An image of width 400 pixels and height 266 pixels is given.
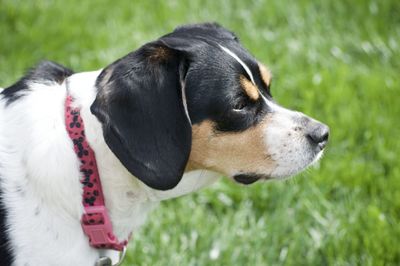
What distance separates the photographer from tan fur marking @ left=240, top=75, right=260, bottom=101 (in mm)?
2793

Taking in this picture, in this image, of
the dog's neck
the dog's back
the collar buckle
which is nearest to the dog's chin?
the dog's neck

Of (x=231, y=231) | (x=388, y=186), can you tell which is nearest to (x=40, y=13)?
(x=231, y=231)

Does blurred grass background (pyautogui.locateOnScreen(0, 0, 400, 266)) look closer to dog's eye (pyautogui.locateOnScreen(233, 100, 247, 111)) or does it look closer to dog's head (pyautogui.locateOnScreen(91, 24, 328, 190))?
dog's head (pyautogui.locateOnScreen(91, 24, 328, 190))

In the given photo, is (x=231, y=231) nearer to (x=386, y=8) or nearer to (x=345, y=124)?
(x=345, y=124)

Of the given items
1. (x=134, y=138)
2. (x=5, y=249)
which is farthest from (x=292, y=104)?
(x=5, y=249)

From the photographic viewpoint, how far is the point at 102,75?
2.69 m

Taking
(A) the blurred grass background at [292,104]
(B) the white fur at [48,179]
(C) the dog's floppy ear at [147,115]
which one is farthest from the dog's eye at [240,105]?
(A) the blurred grass background at [292,104]

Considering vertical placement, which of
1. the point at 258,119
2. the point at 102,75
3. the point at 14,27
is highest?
the point at 102,75

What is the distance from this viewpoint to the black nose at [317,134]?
292 centimetres

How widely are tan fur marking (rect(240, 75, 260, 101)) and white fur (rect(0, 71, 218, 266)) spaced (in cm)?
55

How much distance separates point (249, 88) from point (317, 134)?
0.36 meters

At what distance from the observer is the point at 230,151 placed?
2.78 meters

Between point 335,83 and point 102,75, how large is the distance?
2610mm

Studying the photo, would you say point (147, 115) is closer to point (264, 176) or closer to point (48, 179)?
point (48, 179)
